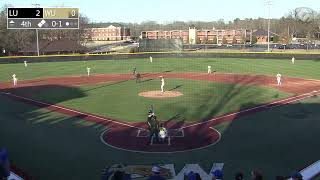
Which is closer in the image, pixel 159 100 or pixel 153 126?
pixel 153 126

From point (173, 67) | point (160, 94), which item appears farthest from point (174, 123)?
point (173, 67)

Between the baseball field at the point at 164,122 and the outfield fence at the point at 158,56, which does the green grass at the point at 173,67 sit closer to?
the outfield fence at the point at 158,56

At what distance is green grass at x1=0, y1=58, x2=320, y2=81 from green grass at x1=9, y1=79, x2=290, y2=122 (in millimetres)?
10939

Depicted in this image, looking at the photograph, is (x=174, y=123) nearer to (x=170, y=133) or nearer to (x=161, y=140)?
(x=170, y=133)

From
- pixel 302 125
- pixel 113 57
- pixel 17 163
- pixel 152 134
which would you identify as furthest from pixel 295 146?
pixel 113 57

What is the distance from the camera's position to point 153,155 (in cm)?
1688

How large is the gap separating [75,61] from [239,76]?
27053 mm

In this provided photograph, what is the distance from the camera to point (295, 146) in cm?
1780

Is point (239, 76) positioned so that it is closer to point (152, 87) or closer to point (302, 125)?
point (152, 87)

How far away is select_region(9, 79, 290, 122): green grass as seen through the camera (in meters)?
25.3

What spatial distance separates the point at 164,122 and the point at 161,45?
49.3 metres

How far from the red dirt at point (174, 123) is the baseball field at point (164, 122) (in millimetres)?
46
